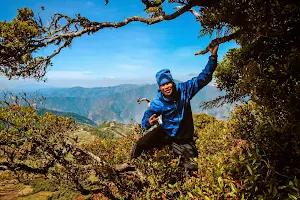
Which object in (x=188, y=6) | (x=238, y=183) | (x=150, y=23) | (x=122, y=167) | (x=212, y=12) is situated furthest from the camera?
(x=122, y=167)

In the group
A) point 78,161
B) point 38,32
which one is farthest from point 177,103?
point 78,161

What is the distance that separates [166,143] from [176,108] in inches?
54.9

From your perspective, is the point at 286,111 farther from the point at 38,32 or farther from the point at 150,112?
the point at 38,32

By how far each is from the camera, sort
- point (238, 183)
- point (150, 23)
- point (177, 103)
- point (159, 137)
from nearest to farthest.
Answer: point (238, 183) → point (177, 103) → point (159, 137) → point (150, 23)

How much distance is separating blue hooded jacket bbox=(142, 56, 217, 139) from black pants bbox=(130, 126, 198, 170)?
22 cm

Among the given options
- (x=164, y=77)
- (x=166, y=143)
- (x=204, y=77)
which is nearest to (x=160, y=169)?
(x=166, y=143)

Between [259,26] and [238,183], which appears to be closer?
[238,183]

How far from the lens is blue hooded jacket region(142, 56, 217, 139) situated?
590cm

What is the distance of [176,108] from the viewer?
6023 mm

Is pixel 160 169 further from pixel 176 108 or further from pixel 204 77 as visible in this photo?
pixel 204 77

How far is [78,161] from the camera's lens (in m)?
10.5

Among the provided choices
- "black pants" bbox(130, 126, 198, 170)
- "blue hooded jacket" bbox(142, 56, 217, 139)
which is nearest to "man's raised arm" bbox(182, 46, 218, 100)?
"blue hooded jacket" bbox(142, 56, 217, 139)

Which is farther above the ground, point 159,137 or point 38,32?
point 38,32

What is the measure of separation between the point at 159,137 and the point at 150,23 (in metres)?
3.54
